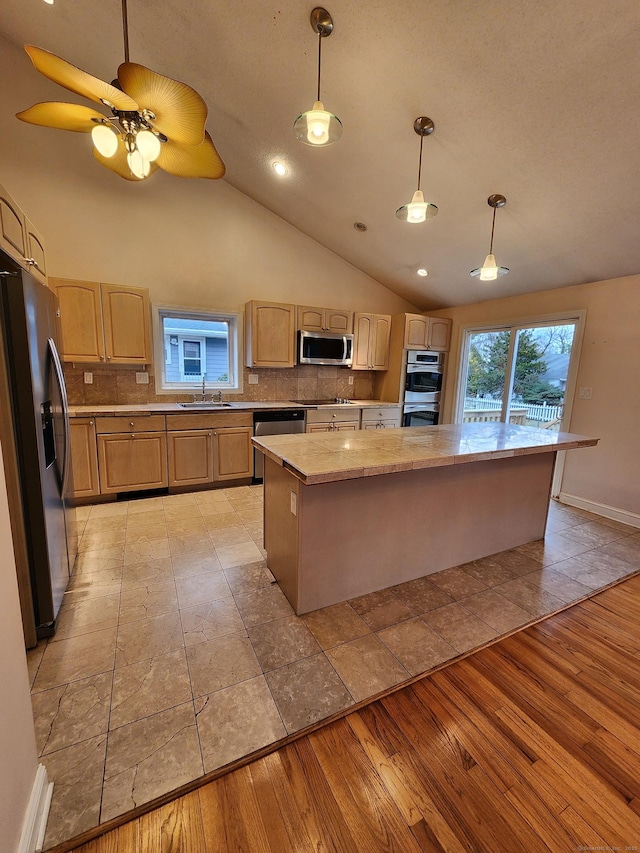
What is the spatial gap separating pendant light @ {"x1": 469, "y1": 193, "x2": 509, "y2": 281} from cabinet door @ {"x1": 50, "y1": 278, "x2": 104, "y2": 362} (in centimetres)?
328

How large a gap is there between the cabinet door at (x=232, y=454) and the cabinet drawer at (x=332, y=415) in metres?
0.75

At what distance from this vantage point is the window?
4059 mm

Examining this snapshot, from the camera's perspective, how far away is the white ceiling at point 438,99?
1914 millimetres

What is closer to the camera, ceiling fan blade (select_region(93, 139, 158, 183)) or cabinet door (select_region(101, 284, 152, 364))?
ceiling fan blade (select_region(93, 139, 158, 183))

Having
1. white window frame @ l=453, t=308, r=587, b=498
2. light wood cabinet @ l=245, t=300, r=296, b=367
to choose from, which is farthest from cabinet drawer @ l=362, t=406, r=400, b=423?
white window frame @ l=453, t=308, r=587, b=498

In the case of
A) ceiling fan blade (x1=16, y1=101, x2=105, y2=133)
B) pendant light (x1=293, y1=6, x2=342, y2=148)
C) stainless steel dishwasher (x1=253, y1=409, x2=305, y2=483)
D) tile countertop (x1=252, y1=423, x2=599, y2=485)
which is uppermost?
ceiling fan blade (x1=16, y1=101, x2=105, y2=133)

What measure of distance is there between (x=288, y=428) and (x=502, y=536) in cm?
240

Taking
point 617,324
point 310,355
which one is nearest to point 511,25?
point 617,324

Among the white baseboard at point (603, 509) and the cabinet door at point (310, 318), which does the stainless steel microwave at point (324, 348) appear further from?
the white baseboard at point (603, 509)

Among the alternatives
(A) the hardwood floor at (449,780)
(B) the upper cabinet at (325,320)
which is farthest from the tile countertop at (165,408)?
(A) the hardwood floor at (449,780)

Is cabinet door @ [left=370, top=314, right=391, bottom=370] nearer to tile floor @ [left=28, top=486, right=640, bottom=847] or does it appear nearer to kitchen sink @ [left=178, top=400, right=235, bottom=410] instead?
kitchen sink @ [left=178, top=400, right=235, bottom=410]

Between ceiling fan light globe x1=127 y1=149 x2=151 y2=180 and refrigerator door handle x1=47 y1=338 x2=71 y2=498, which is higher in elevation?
ceiling fan light globe x1=127 y1=149 x2=151 y2=180

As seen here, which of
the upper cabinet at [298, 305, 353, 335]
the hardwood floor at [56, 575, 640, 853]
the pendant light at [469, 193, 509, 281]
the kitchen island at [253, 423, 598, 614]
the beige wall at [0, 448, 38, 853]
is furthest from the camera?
the upper cabinet at [298, 305, 353, 335]

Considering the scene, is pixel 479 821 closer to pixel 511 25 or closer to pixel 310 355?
pixel 511 25
